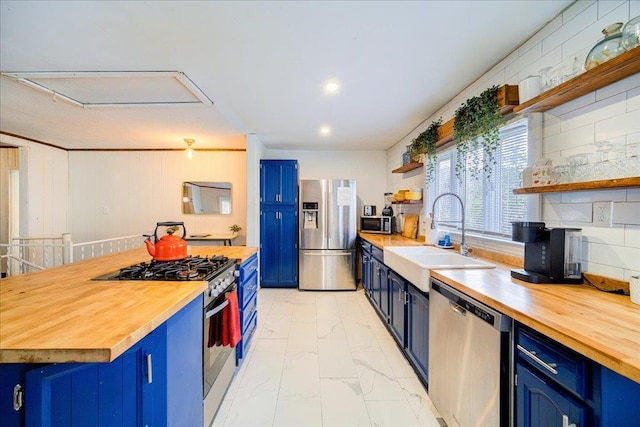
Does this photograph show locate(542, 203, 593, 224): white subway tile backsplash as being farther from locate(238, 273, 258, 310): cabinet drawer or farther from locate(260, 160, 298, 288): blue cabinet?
locate(260, 160, 298, 288): blue cabinet

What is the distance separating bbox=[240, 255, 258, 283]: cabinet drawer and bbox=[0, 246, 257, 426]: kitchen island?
0.79 metres

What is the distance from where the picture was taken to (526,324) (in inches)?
41.5

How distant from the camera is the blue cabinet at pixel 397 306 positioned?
241 centimetres

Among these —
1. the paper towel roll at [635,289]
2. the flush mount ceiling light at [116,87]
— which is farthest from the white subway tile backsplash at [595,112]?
the flush mount ceiling light at [116,87]

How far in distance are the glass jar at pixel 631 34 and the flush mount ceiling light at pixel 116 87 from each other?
8.73 ft

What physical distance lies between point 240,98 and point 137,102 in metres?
1.13

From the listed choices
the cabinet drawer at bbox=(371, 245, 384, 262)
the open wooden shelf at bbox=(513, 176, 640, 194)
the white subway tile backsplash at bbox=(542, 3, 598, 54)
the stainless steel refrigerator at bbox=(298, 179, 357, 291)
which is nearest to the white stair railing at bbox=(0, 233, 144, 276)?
the stainless steel refrigerator at bbox=(298, 179, 357, 291)

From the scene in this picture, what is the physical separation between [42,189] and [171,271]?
498 centimetres

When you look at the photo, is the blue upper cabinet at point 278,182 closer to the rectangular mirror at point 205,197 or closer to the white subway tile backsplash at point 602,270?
the rectangular mirror at point 205,197

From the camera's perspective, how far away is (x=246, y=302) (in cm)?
244

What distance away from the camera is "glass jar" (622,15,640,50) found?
3.68ft

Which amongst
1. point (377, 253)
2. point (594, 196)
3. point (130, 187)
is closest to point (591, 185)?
point (594, 196)

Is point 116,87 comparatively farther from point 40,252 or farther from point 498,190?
point 40,252

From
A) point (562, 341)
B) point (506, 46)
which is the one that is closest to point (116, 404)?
point (562, 341)
